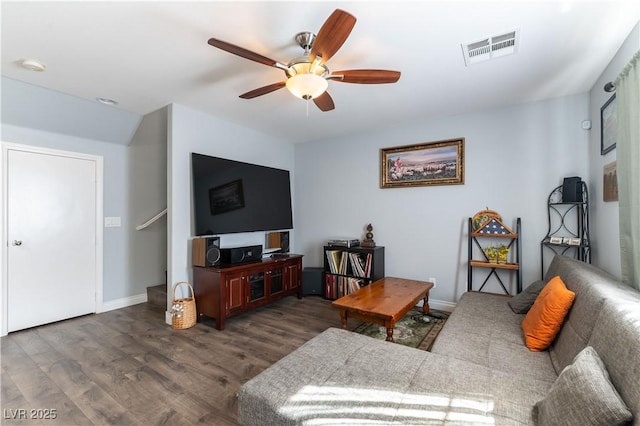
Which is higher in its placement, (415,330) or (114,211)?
(114,211)

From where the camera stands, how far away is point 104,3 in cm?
161

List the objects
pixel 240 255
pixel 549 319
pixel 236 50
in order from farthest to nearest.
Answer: pixel 240 255 → pixel 549 319 → pixel 236 50

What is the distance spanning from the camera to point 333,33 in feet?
4.94

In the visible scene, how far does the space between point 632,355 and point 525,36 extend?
192 cm

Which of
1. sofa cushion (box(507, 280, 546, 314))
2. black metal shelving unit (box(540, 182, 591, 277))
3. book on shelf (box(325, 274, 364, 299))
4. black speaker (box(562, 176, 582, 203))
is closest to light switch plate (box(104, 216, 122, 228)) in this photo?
book on shelf (box(325, 274, 364, 299))

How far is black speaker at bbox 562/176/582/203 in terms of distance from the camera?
2.70 meters

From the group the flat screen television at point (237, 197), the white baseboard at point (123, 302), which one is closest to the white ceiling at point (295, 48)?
the flat screen television at point (237, 197)

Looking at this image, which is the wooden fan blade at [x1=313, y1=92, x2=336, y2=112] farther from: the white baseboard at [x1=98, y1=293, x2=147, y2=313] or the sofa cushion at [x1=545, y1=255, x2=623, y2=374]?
the white baseboard at [x1=98, y1=293, x2=147, y2=313]

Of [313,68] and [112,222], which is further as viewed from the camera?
[112,222]

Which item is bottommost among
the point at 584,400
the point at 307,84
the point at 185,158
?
the point at 584,400

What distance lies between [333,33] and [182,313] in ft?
9.45

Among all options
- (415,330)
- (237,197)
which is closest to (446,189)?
(415,330)

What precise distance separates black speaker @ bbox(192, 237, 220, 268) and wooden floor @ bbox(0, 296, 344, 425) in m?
0.67

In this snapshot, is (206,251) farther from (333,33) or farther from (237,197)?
(333,33)
